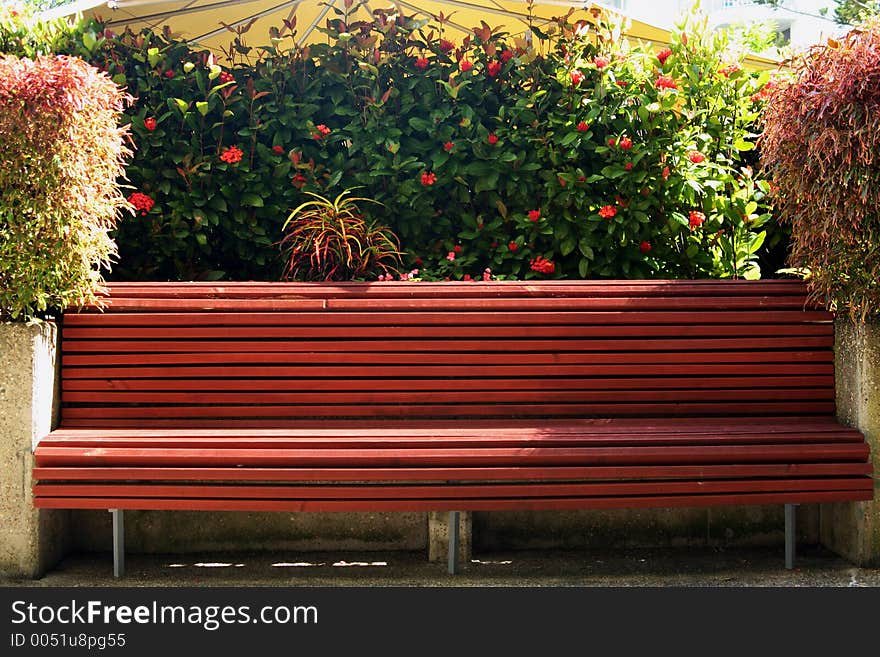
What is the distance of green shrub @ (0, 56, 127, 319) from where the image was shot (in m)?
3.61

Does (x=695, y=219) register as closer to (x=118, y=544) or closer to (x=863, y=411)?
(x=863, y=411)

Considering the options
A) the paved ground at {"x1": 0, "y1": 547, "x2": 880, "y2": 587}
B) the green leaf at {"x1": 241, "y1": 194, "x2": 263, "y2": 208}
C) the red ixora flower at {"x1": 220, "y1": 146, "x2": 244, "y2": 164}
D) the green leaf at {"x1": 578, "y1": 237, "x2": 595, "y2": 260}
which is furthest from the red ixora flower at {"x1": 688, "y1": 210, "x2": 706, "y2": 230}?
the red ixora flower at {"x1": 220, "y1": 146, "x2": 244, "y2": 164}

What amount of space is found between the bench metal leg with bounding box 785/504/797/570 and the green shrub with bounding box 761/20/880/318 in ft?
2.81

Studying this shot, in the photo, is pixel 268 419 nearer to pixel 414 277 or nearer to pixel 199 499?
pixel 199 499

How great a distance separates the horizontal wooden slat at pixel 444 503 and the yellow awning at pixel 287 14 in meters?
2.79

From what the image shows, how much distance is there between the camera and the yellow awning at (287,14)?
533 cm

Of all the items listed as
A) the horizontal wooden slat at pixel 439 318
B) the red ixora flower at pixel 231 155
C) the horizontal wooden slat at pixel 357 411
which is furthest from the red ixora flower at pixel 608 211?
the red ixora flower at pixel 231 155

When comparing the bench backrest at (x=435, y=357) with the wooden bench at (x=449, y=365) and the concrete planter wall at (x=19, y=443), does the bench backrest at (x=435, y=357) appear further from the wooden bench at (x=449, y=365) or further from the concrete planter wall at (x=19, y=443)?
the concrete planter wall at (x=19, y=443)

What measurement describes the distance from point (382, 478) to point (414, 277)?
4.89 ft

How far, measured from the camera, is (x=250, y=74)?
519 cm

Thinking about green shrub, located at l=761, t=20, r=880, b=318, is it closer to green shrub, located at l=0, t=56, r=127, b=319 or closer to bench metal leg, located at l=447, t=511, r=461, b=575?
bench metal leg, located at l=447, t=511, r=461, b=575

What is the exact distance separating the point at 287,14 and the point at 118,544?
3642mm

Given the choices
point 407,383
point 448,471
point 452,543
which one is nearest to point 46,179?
point 407,383

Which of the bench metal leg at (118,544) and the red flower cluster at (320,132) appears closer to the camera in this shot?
the bench metal leg at (118,544)
